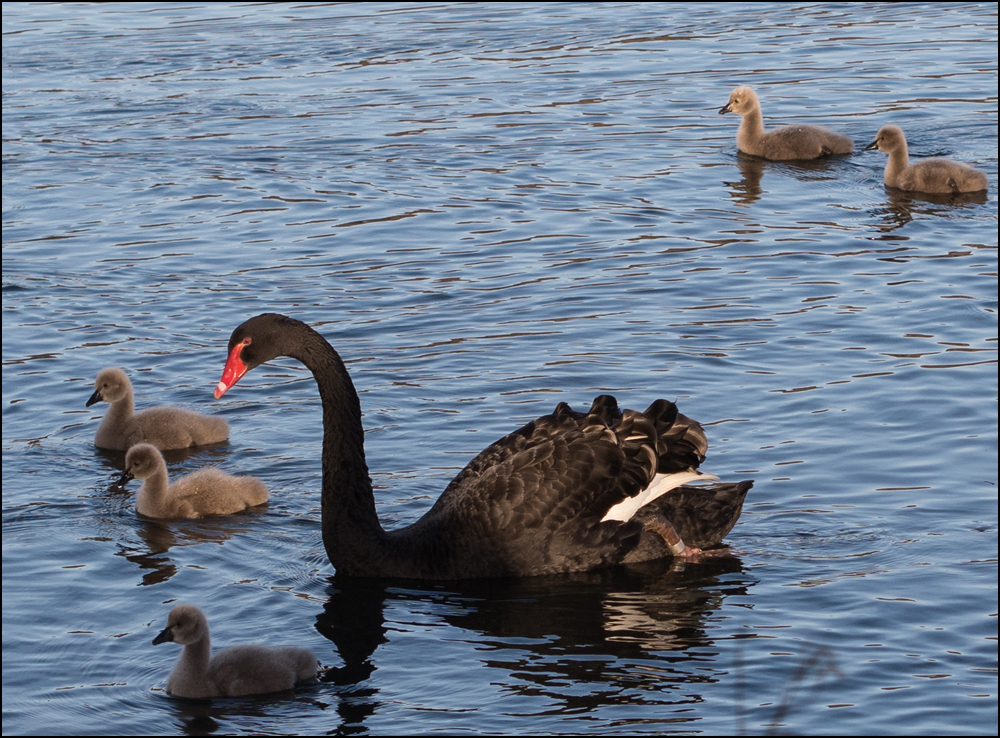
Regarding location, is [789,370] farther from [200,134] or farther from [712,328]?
[200,134]

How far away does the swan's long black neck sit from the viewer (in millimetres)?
7375

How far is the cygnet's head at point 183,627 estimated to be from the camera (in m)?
6.29

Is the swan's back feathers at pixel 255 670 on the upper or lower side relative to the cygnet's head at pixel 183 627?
lower

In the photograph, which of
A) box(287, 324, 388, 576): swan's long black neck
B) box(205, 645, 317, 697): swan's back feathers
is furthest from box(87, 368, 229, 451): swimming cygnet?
box(205, 645, 317, 697): swan's back feathers

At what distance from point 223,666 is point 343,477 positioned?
56.1 inches

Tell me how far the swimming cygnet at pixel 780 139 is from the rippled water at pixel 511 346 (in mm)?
192

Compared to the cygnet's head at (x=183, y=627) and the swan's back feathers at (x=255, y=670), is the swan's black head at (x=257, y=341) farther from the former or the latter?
the swan's back feathers at (x=255, y=670)

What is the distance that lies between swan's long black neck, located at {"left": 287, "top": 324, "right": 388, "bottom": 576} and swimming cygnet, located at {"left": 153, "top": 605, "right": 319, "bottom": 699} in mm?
1059

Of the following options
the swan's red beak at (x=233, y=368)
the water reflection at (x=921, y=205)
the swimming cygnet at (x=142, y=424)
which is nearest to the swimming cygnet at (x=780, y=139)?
the water reflection at (x=921, y=205)

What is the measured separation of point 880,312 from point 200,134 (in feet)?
27.3

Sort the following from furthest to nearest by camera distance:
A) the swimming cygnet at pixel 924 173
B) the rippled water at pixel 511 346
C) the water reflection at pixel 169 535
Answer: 1. the swimming cygnet at pixel 924 173
2. the water reflection at pixel 169 535
3. the rippled water at pixel 511 346

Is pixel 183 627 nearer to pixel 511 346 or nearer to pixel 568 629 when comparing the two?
pixel 568 629

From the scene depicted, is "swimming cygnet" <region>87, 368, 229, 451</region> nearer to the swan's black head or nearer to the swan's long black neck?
the swan's black head

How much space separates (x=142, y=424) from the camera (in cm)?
917
